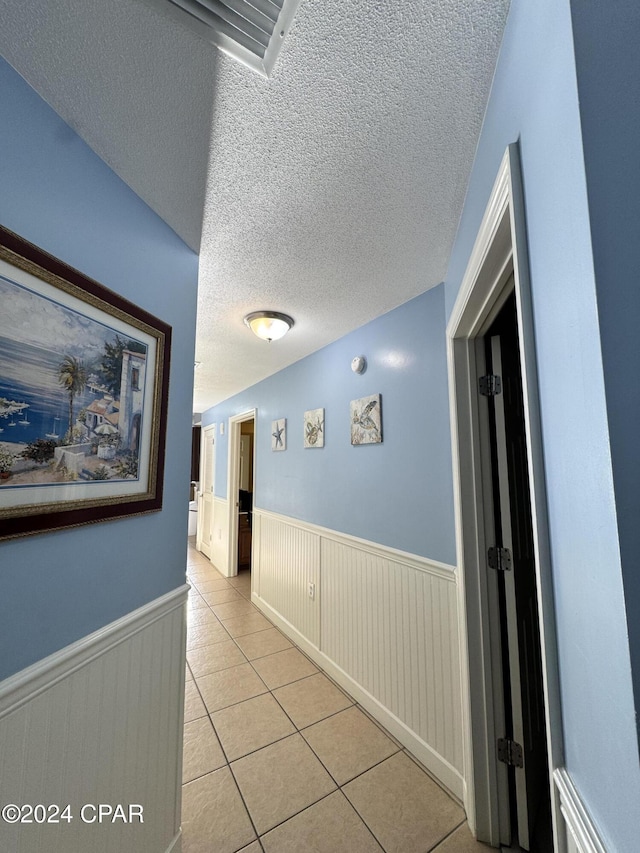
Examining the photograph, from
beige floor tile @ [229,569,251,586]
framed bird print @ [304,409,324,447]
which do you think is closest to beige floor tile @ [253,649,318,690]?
framed bird print @ [304,409,324,447]

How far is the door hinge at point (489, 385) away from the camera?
→ 1569 millimetres

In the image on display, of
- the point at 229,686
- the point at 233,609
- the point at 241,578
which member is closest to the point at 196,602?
the point at 233,609

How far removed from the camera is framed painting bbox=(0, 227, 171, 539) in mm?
860

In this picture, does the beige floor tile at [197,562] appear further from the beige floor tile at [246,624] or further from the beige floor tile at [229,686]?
the beige floor tile at [229,686]

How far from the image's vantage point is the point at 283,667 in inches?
102

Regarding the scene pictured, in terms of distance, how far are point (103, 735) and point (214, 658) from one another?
189 cm

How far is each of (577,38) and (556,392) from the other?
0.49 meters

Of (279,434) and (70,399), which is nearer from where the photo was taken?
(70,399)

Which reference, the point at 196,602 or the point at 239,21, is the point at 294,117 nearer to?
the point at 239,21

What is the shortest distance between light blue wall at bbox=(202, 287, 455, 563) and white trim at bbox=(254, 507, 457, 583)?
0.12 feet

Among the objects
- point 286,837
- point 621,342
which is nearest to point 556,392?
point 621,342

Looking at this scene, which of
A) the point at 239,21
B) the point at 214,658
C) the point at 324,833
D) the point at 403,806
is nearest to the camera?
the point at 239,21

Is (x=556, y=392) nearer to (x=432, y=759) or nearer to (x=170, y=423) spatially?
(x=170, y=423)

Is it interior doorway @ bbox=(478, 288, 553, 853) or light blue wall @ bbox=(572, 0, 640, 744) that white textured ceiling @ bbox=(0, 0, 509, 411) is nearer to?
light blue wall @ bbox=(572, 0, 640, 744)
